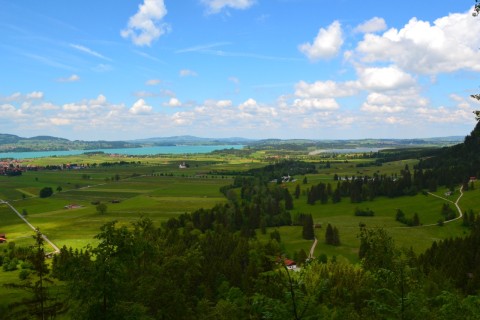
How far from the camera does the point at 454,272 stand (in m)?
69.6

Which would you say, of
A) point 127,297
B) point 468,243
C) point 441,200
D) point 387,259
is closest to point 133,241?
point 127,297

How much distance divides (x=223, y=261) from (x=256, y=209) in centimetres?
6090

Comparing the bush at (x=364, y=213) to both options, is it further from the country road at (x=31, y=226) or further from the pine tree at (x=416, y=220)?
the country road at (x=31, y=226)

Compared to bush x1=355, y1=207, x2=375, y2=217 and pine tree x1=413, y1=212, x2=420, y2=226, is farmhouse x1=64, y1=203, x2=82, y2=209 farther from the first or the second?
pine tree x1=413, y1=212, x2=420, y2=226

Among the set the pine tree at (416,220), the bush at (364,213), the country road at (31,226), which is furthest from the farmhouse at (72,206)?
the pine tree at (416,220)

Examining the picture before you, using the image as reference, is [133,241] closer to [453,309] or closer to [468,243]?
[453,309]

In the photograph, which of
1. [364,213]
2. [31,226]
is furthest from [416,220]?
[31,226]

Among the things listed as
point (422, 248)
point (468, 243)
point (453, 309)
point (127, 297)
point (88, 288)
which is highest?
point (88, 288)

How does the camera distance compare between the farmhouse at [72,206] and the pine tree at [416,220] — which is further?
the farmhouse at [72,206]

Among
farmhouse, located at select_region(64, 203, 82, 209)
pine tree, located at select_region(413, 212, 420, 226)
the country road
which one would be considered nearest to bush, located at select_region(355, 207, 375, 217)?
pine tree, located at select_region(413, 212, 420, 226)

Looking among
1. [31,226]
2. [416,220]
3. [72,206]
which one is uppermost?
[72,206]

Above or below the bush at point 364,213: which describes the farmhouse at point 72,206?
above

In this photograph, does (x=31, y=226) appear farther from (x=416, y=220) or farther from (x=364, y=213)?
(x=416, y=220)

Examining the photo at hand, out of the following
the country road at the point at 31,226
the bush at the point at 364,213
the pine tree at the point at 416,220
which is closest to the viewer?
the country road at the point at 31,226
